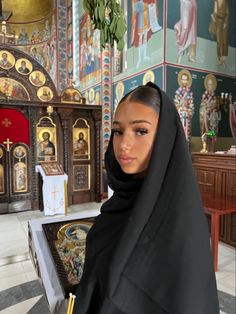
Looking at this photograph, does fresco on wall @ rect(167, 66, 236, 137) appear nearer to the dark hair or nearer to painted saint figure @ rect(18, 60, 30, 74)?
painted saint figure @ rect(18, 60, 30, 74)

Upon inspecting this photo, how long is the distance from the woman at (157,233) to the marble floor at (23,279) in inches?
69.5

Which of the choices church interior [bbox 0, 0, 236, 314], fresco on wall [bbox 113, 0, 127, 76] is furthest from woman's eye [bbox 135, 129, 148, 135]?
fresco on wall [bbox 113, 0, 127, 76]

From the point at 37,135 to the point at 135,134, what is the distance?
477 centimetres

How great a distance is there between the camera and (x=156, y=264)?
0.74m

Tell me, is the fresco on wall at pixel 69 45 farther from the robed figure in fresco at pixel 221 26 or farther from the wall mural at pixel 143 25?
the robed figure in fresco at pixel 221 26

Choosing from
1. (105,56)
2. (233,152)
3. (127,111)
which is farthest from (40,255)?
(105,56)

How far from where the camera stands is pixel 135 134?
81 cm

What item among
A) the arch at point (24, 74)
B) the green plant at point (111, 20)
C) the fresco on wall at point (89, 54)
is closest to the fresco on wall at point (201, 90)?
the arch at point (24, 74)

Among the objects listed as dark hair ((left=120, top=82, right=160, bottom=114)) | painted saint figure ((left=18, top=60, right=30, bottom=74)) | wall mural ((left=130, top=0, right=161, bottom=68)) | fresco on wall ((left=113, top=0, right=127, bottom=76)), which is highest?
wall mural ((left=130, top=0, right=161, bottom=68))

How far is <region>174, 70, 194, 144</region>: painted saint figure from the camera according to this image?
16.9ft

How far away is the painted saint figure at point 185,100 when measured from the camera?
16.9ft

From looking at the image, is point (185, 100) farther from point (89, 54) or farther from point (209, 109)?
point (89, 54)

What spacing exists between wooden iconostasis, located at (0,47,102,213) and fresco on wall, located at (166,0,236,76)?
88.0 inches

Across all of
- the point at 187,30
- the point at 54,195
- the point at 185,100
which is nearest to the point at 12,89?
the point at 54,195
